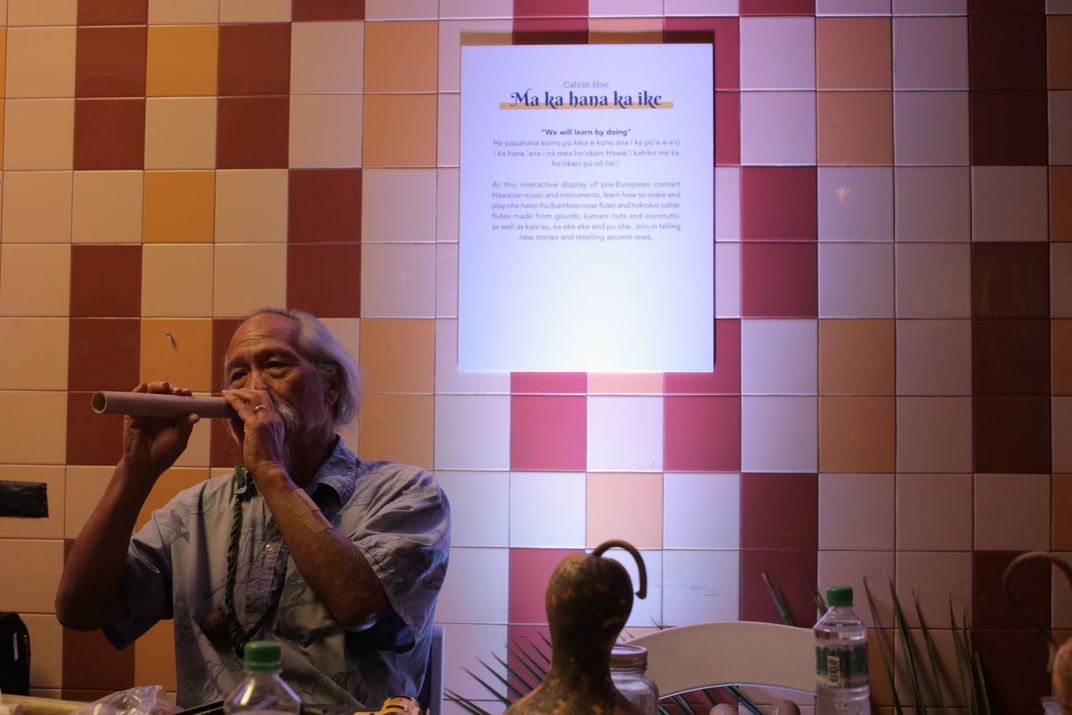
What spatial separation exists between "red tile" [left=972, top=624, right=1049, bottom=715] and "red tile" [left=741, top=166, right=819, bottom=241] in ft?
3.62

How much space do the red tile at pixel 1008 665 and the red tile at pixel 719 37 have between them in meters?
1.54

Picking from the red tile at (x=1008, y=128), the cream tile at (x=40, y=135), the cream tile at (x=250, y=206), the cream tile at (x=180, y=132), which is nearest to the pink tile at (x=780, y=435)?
the red tile at (x=1008, y=128)

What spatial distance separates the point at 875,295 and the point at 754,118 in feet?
1.83

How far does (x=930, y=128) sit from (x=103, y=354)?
2.26 metres

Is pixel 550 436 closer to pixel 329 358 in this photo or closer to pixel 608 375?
pixel 608 375

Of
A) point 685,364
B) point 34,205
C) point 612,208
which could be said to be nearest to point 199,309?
point 34,205

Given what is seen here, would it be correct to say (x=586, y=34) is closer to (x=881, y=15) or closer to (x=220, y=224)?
(x=881, y=15)

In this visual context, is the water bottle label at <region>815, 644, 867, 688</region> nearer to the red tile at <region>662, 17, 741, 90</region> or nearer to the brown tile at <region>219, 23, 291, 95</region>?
the red tile at <region>662, 17, 741, 90</region>

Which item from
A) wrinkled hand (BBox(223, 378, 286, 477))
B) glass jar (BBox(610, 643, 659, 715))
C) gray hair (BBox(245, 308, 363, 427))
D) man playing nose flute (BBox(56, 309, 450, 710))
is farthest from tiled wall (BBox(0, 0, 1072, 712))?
glass jar (BBox(610, 643, 659, 715))

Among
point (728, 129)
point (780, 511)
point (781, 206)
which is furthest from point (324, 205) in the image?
point (780, 511)

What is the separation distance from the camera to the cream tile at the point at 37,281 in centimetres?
271

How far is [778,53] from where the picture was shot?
8.61 feet

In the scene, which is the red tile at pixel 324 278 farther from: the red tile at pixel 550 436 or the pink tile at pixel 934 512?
the pink tile at pixel 934 512

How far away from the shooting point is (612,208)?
2.67 m
